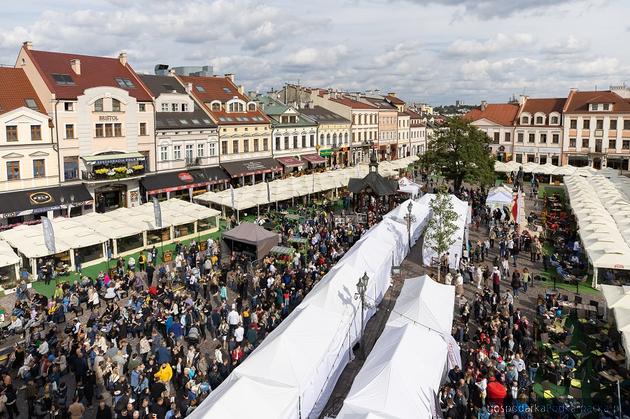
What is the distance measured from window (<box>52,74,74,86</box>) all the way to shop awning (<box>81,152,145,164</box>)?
527 centimetres

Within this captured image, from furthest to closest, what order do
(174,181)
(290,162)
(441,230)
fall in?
(290,162)
(174,181)
(441,230)

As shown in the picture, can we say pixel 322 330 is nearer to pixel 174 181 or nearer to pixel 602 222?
pixel 602 222

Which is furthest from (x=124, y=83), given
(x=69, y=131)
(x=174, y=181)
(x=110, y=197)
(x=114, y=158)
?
(x=110, y=197)

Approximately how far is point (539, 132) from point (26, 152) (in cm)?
5687

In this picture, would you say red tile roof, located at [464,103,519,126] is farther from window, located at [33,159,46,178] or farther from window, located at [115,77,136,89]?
window, located at [33,159,46,178]

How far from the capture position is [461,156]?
42.2m

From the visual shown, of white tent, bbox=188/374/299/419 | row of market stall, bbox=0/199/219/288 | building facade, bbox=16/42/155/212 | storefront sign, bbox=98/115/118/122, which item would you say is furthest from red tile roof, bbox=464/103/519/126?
white tent, bbox=188/374/299/419

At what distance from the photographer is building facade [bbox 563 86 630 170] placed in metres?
59.9

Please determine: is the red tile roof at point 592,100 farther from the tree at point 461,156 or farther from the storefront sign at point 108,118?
the storefront sign at point 108,118

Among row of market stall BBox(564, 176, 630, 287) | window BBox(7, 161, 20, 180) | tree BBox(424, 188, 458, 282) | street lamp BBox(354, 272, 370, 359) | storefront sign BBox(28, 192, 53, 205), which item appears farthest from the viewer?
storefront sign BBox(28, 192, 53, 205)

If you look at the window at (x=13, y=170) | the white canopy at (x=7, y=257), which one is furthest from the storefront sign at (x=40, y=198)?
the white canopy at (x=7, y=257)

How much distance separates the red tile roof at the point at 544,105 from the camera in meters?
65.1

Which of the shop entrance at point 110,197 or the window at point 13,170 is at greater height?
the window at point 13,170

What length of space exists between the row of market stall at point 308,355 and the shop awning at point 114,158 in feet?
70.2
